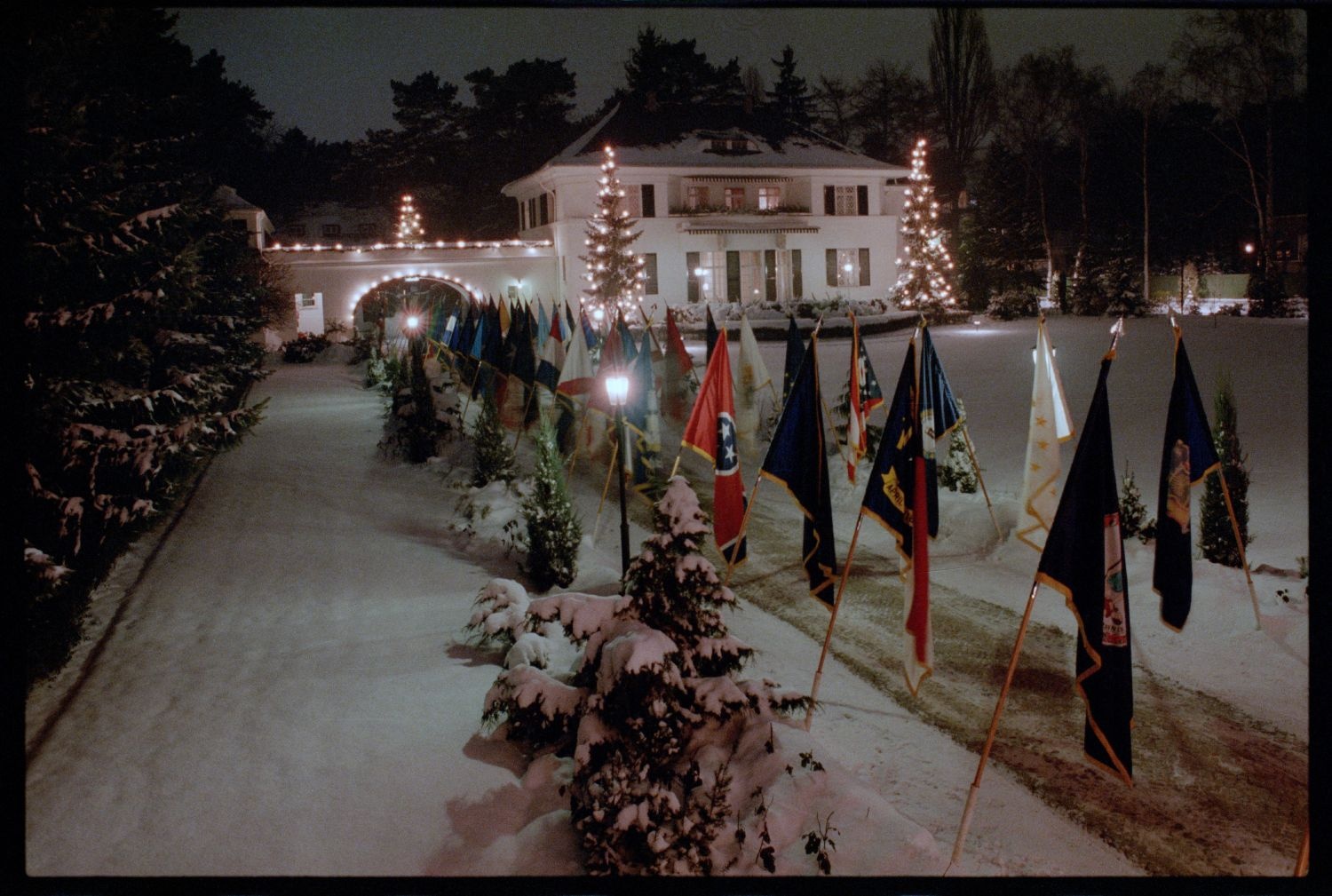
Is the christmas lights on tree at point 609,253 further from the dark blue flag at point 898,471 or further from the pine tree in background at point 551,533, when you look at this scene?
the dark blue flag at point 898,471

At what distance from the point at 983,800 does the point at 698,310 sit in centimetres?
3191

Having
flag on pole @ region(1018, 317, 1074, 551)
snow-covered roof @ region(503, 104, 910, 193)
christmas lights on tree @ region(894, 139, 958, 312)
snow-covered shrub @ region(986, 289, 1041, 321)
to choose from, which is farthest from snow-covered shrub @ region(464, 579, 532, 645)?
snow-covered shrub @ region(986, 289, 1041, 321)

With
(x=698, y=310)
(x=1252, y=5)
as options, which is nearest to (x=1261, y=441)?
(x=1252, y=5)

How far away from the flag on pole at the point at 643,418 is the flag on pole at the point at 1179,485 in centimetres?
543

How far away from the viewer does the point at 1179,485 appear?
767 cm

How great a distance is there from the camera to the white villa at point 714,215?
38.2 meters

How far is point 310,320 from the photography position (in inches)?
1391

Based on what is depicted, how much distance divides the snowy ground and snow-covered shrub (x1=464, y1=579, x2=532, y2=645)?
192 millimetres

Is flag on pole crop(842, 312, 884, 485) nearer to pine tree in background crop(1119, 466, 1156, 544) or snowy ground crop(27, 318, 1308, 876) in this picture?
snowy ground crop(27, 318, 1308, 876)

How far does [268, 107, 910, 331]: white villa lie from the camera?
125ft

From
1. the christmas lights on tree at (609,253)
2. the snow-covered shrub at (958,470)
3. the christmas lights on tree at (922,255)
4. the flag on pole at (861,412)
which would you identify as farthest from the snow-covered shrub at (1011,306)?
the snow-covered shrub at (958,470)

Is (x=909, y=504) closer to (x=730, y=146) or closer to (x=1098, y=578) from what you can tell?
(x=1098, y=578)

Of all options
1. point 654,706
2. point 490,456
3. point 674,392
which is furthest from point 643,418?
point 674,392

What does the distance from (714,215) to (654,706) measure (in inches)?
1435
